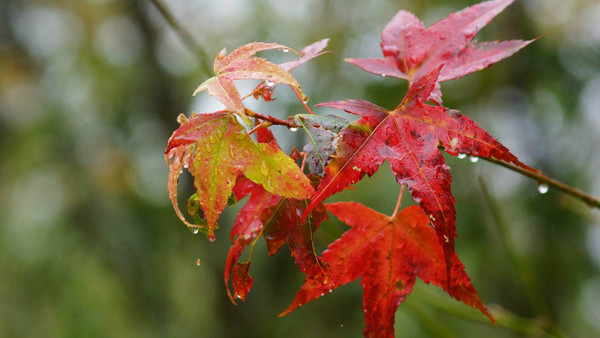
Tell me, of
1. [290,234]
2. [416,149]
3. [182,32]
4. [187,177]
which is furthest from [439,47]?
[187,177]

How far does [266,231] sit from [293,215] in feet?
0.12

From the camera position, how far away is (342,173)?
49 cm

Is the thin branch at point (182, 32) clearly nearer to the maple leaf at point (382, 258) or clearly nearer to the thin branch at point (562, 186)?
the maple leaf at point (382, 258)

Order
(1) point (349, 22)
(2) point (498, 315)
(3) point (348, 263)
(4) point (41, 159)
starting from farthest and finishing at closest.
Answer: (1) point (349, 22), (4) point (41, 159), (2) point (498, 315), (3) point (348, 263)

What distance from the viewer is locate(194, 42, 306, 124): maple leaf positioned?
0.51m

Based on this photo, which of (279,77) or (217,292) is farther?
(217,292)

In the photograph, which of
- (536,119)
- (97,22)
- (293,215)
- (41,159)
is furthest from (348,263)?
(97,22)

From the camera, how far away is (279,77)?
517 millimetres

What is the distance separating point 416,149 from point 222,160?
22cm

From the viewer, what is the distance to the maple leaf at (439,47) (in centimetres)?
67

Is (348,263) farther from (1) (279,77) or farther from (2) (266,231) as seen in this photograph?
(1) (279,77)

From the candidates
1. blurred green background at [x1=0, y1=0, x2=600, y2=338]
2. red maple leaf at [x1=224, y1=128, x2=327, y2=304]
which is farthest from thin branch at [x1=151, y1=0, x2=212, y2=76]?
blurred green background at [x1=0, y1=0, x2=600, y2=338]

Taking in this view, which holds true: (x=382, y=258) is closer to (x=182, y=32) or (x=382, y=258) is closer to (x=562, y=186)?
(x=562, y=186)

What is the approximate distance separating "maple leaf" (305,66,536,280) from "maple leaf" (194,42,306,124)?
65 mm
